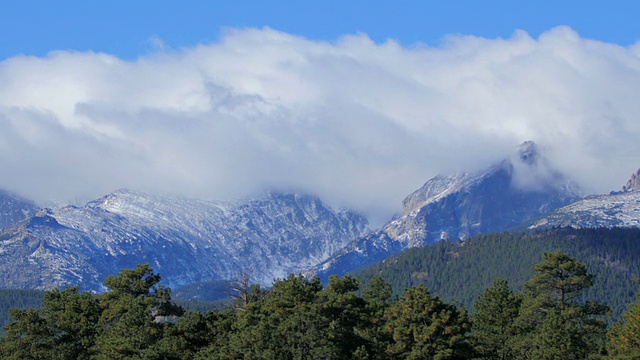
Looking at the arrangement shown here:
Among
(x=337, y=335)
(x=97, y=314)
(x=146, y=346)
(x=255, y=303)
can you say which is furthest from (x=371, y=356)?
(x=97, y=314)

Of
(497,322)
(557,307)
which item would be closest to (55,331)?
(497,322)

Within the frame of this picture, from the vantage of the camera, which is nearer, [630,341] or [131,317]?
[630,341]

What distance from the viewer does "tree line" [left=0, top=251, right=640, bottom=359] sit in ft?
499

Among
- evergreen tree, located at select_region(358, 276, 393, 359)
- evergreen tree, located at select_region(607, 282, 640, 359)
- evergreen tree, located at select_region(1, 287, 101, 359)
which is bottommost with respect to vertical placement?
evergreen tree, located at select_region(607, 282, 640, 359)

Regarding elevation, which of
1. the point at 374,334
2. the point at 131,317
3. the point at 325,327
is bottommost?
the point at 374,334

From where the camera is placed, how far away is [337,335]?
15425 centimetres

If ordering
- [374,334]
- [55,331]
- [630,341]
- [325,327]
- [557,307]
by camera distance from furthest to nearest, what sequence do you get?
[557,307]
[55,331]
[374,334]
[325,327]
[630,341]

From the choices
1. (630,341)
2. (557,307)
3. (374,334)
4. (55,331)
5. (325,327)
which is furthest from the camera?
(557,307)

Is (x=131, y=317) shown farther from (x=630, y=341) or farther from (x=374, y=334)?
(x=630, y=341)

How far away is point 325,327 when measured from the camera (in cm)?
15388

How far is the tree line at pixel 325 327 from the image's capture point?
152 metres

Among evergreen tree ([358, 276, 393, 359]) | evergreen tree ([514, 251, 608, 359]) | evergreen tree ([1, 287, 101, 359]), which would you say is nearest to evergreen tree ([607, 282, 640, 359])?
evergreen tree ([514, 251, 608, 359])

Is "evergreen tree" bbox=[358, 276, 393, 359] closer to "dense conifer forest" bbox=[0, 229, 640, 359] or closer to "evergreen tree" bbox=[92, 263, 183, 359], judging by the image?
"dense conifer forest" bbox=[0, 229, 640, 359]

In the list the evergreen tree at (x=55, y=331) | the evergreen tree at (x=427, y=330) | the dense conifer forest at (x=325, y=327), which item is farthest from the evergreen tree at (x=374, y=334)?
the evergreen tree at (x=55, y=331)
